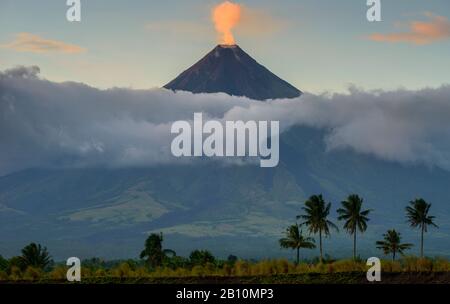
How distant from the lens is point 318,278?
82312 mm

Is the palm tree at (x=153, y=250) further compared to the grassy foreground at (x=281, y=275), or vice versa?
the palm tree at (x=153, y=250)

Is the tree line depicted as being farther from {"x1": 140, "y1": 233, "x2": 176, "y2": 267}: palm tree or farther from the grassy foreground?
the grassy foreground

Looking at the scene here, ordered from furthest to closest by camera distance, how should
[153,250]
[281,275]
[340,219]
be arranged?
[340,219] < [153,250] < [281,275]

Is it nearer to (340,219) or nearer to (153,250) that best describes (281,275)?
(153,250)

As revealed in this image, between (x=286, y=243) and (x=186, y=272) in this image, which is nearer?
(x=186, y=272)

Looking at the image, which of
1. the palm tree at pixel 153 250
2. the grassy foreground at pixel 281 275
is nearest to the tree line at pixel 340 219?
the palm tree at pixel 153 250

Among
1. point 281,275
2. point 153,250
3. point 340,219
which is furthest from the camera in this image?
point 340,219

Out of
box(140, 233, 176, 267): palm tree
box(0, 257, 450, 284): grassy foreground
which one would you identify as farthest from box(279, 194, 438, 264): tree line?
box(0, 257, 450, 284): grassy foreground

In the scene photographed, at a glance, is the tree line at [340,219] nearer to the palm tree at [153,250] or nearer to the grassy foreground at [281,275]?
the palm tree at [153,250]

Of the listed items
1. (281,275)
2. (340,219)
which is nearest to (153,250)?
(340,219)
